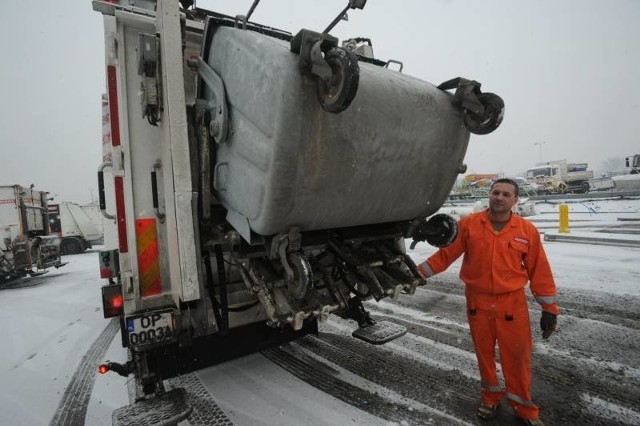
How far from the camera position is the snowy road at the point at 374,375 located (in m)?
2.43

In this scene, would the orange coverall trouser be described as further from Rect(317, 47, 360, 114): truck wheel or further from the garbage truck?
Rect(317, 47, 360, 114): truck wheel

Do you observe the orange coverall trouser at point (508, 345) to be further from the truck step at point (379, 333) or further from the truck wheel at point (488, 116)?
the truck wheel at point (488, 116)

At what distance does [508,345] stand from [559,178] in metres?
31.5

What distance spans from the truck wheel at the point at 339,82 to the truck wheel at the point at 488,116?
1.00 meters

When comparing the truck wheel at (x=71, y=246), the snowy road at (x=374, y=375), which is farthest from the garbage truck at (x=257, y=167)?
the truck wheel at (x=71, y=246)

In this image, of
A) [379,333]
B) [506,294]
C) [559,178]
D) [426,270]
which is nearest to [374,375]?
[379,333]

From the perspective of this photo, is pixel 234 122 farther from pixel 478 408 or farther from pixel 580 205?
pixel 580 205

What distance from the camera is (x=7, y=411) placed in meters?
2.69

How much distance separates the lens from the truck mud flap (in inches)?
75.7

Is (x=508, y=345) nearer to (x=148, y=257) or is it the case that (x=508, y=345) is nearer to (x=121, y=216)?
(x=148, y=257)

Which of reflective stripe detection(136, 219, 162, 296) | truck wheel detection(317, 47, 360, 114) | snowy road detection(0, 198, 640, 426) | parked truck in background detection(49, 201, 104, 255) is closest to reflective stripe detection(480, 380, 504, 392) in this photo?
snowy road detection(0, 198, 640, 426)

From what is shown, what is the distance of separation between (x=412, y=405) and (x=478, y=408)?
44 centimetres

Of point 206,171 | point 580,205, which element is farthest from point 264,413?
point 580,205

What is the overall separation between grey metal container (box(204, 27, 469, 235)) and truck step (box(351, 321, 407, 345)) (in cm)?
120
